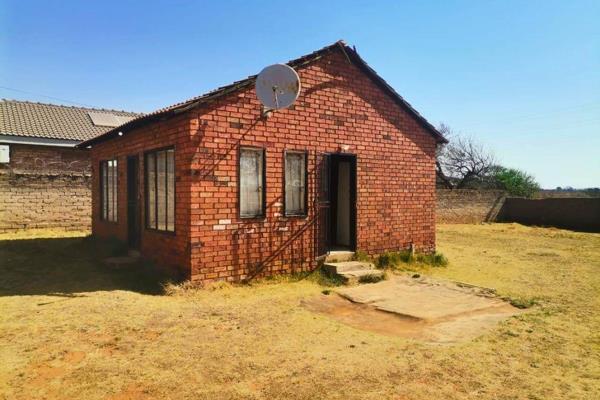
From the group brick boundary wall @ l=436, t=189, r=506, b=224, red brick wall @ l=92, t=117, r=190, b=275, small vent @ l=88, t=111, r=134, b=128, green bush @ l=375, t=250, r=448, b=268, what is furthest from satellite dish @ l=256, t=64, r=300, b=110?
brick boundary wall @ l=436, t=189, r=506, b=224

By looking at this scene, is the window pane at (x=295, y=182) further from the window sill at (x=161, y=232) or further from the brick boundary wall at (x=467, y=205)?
the brick boundary wall at (x=467, y=205)

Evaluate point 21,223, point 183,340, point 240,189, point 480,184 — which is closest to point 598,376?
point 183,340

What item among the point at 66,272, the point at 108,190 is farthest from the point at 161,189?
the point at 108,190

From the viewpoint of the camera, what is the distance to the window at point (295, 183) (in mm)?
7921

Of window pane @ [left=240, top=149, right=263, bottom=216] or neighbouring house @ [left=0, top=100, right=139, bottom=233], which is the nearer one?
window pane @ [left=240, top=149, right=263, bottom=216]

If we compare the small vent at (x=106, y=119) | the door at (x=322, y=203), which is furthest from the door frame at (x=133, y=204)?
the small vent at (x=106, y=119)

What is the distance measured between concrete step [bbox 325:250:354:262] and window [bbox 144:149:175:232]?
9.92 ft

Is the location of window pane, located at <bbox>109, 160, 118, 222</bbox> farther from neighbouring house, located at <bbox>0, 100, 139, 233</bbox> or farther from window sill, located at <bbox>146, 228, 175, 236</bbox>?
neighbouring house, located at <bbox>0, 100, 139, 233</bbox>

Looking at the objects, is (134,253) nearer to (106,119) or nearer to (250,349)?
(250,349)

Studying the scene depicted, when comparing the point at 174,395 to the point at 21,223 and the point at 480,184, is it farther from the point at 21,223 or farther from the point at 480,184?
the point at 480,184

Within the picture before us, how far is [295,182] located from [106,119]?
16.8 m

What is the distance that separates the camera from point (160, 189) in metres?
8.04

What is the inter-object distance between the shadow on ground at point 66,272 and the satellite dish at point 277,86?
3.47 m

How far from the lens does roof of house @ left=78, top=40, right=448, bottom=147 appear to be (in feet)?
22.7
